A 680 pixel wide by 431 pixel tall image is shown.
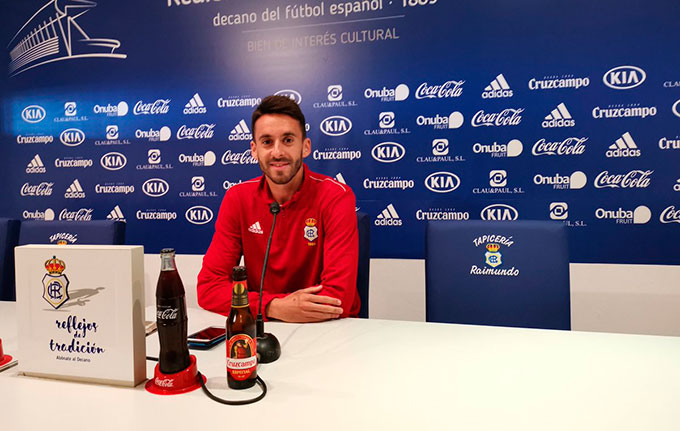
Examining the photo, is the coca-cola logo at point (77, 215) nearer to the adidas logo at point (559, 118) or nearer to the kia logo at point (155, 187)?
the kia logo at point (155, 187)

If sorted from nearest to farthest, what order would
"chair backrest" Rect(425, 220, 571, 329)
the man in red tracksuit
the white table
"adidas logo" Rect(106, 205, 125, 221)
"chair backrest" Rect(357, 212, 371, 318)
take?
the white table < "chair backrest" Rect(425, 220, 571, 329) < the man in red tracksuit < "chair backrest" Rect(357, 212, 371, 318) < "adidas logo" Rect(106, 205, 125, 221)

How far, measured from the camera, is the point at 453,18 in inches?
98.0

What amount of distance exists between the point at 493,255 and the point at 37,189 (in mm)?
3188

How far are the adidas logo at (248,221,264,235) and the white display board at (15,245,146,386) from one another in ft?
2.77

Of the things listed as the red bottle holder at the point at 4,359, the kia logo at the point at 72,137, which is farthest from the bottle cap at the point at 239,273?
the kia logo at the point at 72,137

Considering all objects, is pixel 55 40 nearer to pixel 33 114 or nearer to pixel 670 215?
pixel 33 114

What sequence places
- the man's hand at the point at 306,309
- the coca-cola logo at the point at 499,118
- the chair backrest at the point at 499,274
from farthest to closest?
the coca-cola logo at the point at 499,118 → the chair backrest at the point at 499,274 → the man's hand at the point at 306,309

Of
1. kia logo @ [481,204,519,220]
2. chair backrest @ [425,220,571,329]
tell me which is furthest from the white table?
kia logo @ [481,204,519,220]

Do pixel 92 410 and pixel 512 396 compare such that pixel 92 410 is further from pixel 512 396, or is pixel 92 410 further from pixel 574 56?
pixel 574 56

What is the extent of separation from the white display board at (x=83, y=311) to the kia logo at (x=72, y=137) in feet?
8.36

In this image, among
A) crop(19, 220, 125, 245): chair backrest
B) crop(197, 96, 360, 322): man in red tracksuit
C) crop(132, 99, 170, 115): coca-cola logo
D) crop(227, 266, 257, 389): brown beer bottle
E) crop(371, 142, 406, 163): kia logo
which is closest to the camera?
crop(227, 266, 257, 389): brown beer bottle

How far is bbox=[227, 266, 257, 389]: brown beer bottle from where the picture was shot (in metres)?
0.85

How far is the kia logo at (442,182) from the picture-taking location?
252 centimetres

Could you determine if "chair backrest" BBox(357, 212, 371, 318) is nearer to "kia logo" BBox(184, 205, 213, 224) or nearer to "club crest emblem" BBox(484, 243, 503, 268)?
"club crest emblem" BBox(484, 243, 503, 268)
